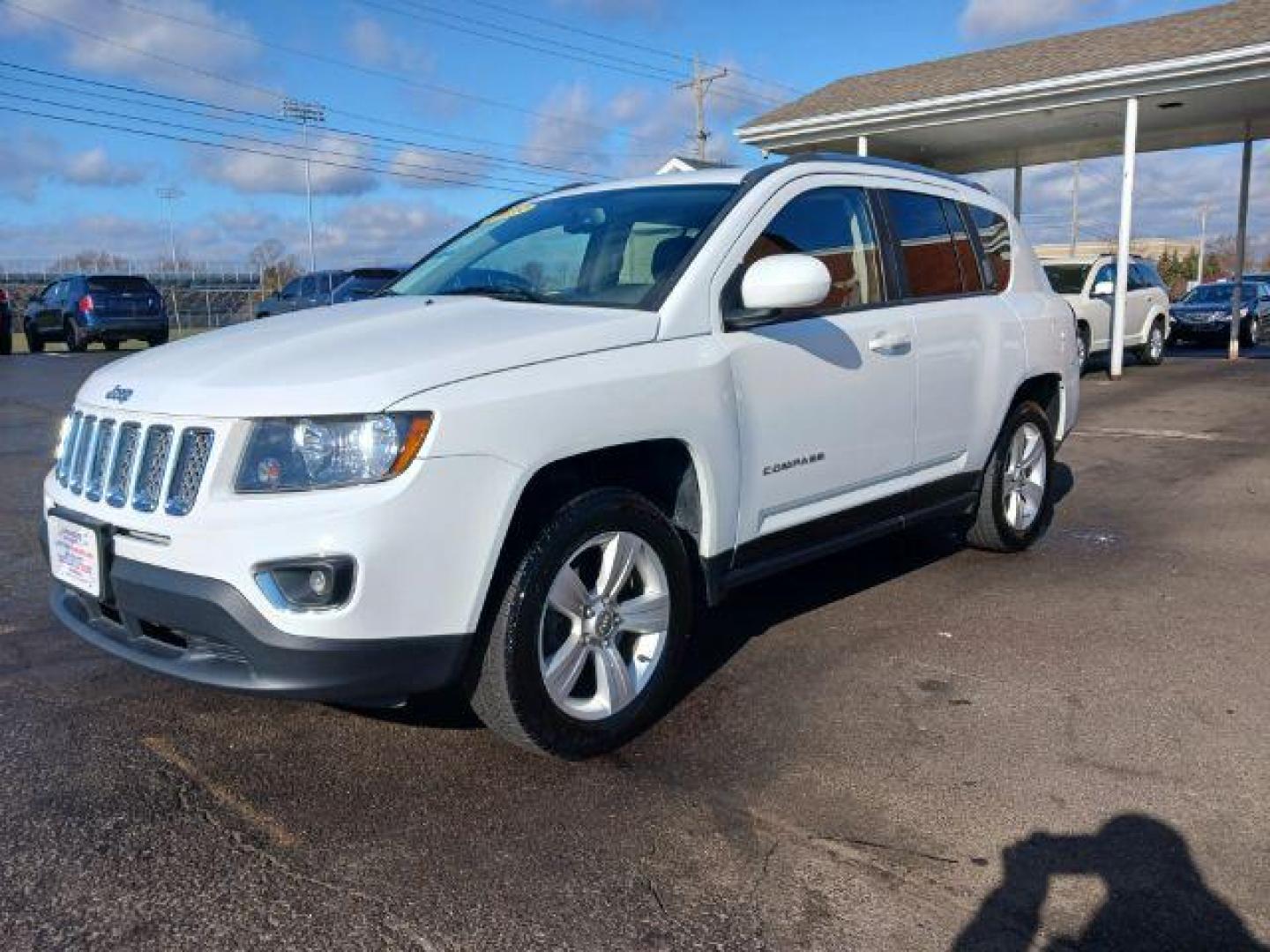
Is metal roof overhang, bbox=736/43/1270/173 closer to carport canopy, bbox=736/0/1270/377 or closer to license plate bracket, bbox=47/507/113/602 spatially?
carport canopy, bbox=736/0/1270/377

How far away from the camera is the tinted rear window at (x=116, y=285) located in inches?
923

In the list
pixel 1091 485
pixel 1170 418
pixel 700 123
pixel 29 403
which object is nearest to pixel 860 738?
pixel 1091 485

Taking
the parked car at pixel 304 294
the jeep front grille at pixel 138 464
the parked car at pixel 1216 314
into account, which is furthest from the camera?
the parked car at pixel 304 294

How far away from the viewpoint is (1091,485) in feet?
25.5

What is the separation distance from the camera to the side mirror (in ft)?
11.7

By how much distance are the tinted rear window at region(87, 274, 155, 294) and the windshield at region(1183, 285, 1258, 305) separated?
73.2 feet

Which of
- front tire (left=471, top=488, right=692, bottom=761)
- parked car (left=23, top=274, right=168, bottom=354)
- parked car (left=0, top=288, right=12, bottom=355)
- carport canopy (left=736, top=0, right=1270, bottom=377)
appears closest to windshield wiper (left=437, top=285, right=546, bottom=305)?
front tire (left=471, top=488, right=692, bottom=761)

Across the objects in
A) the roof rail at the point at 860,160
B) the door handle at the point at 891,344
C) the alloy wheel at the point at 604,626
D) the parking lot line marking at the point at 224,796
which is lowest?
the parking lot line marking at the point at 224,796

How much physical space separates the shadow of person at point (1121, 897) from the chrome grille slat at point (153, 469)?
2.31 m

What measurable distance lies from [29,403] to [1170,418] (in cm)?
1277

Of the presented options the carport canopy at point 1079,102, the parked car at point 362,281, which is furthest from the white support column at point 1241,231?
the parked car at point 362,281

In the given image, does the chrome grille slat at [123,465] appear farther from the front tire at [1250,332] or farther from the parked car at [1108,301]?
the front tire at [1250,332]

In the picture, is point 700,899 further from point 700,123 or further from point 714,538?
point 700,123

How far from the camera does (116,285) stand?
23.6 meters
